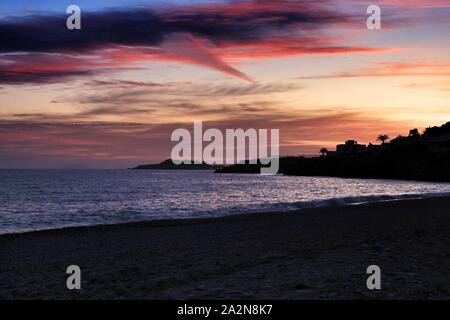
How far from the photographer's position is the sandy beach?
9.42 metres

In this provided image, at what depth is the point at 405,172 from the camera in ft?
529

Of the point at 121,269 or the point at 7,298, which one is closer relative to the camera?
the point at 7,298

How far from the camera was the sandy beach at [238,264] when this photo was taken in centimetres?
942

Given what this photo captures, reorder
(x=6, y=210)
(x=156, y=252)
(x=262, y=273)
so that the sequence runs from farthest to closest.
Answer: (x=6, y=210), (x=156, y=252), (x=262, y=273)

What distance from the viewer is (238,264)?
41.1 feet
